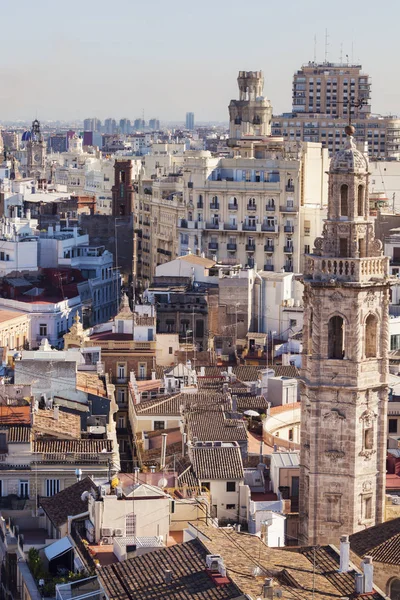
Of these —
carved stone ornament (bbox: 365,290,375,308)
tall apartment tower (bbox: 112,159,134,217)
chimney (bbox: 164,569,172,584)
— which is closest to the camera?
chimney (bbox: 164,569,172,584)

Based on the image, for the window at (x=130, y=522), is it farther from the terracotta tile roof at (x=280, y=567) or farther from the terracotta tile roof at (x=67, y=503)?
the terracotta tile roof at (x=67, y=503)

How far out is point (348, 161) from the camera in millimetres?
44062

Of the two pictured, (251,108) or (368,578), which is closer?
(368,578)

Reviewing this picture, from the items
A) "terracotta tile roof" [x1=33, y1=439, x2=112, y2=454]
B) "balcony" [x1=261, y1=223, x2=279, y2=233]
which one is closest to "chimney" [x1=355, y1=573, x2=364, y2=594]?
"terracotta tile roof" [x1=33, y1=439, x2=112, y2=454]

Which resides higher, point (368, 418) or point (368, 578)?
point (368, 418)

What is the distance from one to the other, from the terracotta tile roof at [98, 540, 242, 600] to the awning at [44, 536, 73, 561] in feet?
12.5

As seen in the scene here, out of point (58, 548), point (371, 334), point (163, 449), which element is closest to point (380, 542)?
point (371, 334)

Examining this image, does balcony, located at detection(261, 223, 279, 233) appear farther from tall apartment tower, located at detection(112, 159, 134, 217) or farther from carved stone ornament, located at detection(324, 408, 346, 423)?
carved stone ornament, located at detection(324, 408, 346, 423)

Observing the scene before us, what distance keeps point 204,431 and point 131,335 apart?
2034 centimetres

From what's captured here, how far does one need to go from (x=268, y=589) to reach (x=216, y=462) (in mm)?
16785

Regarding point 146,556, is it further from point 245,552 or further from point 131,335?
point 131,335

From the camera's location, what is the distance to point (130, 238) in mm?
116500

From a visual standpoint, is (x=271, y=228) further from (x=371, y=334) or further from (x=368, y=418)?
(x=368, y=418)

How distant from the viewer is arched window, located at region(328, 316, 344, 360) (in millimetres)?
43719
